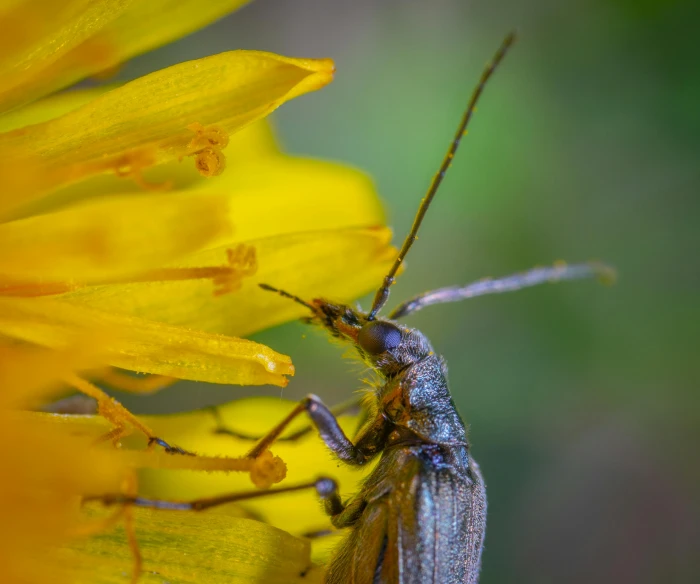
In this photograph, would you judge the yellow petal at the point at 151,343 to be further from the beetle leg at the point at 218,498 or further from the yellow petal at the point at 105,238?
the beetle leg at the point at 218,498

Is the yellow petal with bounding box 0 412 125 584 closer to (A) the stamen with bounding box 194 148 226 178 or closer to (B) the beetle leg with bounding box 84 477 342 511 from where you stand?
(B) the beetle leg with bounding box 84 477 342 511

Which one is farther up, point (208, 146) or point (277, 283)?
point (208, 146)

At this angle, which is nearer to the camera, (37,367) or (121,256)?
(37,367)

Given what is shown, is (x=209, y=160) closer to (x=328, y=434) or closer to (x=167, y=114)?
(x=167, y=114)

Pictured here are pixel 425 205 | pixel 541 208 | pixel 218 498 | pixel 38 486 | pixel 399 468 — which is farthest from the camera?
pixel 541 208

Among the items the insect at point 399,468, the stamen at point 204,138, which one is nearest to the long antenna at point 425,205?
the insect at point 399,468

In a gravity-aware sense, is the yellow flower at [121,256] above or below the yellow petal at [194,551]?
above

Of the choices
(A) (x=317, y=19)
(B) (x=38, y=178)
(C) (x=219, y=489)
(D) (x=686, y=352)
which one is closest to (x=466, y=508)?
(C) (x=219, y=489)

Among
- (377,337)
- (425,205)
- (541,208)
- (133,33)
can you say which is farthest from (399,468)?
(541,208)
